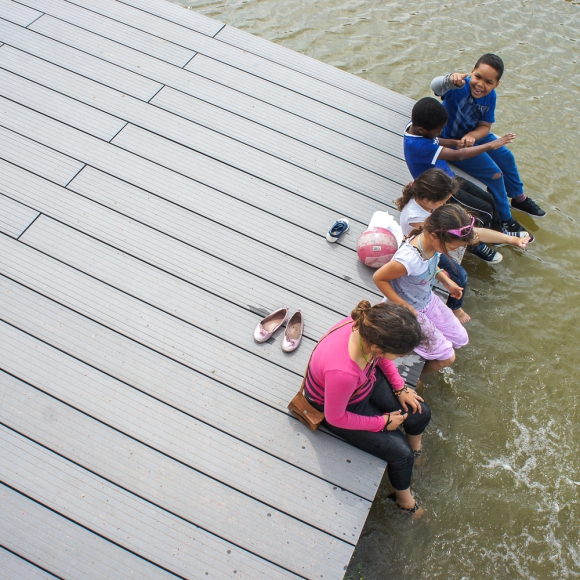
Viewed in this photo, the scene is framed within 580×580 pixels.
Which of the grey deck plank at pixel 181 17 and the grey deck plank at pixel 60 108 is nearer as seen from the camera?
the grey deck plank at pixel 60 108

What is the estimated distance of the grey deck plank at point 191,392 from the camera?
9.17 ft

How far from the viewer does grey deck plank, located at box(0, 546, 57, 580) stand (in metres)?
2.37

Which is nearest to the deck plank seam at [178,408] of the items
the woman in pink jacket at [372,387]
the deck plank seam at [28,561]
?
the woman in pink jacket at [372,387]

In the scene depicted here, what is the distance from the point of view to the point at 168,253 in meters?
3.43

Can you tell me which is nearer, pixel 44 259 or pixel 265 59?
pixel 44 259

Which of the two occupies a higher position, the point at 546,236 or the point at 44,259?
the point at 44,259

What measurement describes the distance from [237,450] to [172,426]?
349 millimetres

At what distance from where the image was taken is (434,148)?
3.62 meters

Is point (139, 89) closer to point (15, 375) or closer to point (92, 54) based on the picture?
point (92, 54)

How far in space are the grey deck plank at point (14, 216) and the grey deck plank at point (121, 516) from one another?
50.5 inches

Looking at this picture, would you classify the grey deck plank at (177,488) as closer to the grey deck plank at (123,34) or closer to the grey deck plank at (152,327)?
the grey deck plank at (152,327)

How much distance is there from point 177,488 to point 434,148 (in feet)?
8.41

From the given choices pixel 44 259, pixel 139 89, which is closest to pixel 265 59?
pixel 139 89

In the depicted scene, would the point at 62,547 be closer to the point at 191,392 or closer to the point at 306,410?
the point at 191,392
